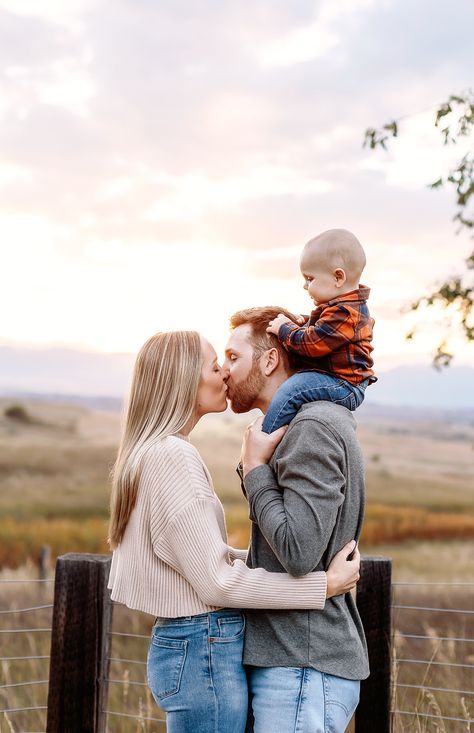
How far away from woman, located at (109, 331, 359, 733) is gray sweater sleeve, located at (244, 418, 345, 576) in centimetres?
10

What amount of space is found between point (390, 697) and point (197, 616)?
1.13 metres

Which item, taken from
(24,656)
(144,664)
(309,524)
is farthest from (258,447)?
(24,656)

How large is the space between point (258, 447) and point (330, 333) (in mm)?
472

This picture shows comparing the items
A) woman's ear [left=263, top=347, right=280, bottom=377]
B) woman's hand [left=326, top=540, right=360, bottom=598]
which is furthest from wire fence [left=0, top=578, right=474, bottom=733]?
woman's ear [left=263, top=347, right=280, bottom=377]

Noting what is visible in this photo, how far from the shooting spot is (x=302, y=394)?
2799 millimetres

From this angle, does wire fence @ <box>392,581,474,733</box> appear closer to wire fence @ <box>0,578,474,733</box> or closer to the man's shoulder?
wire fence @ <box>0,578,474,733</box>

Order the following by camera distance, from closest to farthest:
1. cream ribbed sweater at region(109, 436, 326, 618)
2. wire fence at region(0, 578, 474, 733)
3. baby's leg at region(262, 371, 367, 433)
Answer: cream ribbed sweater at region(109, 436, 326, 618) → baby's leg at region(262, 371, 367, 433) → wire fence at region(0, 578, 474, 733)

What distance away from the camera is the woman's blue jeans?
2688 millimetres

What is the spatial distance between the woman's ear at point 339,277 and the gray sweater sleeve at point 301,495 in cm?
63

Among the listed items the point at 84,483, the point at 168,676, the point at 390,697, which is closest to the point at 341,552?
the point at 168,676

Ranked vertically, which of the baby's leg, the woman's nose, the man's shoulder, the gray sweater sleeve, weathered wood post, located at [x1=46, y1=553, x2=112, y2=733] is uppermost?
the woman's nose

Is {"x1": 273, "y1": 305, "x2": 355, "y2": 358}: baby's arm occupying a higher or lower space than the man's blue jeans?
higher

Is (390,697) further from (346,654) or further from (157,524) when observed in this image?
(157,524)

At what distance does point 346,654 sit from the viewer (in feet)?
8.91
